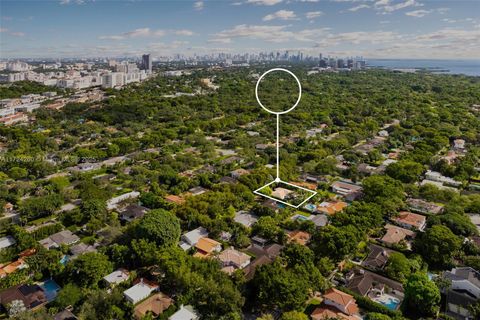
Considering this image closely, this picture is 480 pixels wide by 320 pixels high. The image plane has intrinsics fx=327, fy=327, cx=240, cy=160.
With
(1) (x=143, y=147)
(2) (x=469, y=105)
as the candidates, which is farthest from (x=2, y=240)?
(2) (x=469, y=105)

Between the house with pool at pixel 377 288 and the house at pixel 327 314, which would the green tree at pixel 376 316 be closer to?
the house at pixel 327 314

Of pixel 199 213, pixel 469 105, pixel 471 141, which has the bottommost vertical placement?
pixel 199 213

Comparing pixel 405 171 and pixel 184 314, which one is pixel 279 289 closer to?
pixel 184 314

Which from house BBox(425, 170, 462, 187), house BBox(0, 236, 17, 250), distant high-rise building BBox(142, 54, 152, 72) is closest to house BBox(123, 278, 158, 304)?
house BBox(0, 236, 17, 250)

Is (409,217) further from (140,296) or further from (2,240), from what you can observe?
(2,240)

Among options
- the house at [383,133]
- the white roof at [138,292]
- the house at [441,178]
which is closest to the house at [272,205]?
the white roof at [138,292]

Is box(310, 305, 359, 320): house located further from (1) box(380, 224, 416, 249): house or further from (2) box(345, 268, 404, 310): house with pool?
(1) box(380, 224, 416, 249): house
